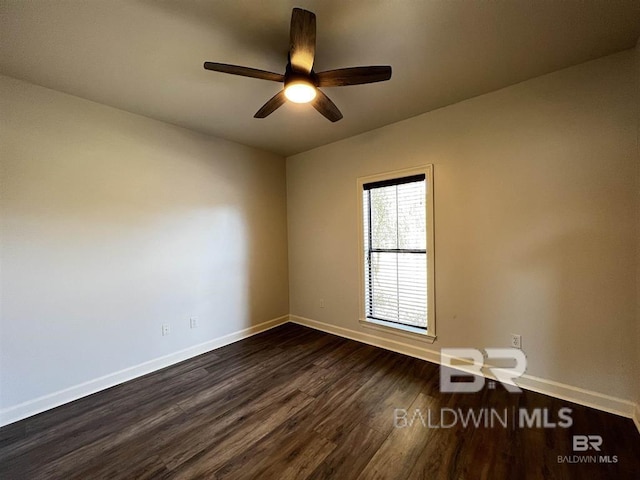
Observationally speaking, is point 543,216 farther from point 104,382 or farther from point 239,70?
point 104,382

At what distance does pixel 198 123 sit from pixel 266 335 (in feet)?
9.13

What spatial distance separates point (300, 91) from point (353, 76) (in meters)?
0.35

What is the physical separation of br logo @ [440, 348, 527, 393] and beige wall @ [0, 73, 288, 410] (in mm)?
2472

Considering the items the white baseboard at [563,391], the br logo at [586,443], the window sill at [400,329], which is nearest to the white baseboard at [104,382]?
the window sill at [400,329]

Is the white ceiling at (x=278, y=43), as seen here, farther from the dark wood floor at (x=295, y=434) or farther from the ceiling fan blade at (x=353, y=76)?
the dark wood floor at (x=295, y=434)

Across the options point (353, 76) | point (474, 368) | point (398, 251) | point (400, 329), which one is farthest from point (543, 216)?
point (353, 76)

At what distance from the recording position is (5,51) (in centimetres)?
172

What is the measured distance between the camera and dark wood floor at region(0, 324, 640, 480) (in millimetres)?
1518

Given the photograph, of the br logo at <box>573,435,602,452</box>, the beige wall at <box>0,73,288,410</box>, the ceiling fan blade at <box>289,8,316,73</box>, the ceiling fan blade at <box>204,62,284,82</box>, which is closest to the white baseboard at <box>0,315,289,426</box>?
the beige wall at <box>0,73,288,410</box>

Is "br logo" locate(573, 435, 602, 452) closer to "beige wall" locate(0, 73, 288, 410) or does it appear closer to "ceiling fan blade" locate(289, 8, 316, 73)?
"ceiling fan blade" locate(289, 8, 316, 73)

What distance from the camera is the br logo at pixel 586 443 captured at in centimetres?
162

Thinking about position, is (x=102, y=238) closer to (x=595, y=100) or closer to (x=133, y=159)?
(x=133, y=159)

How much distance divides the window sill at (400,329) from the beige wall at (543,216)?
3.9 inches

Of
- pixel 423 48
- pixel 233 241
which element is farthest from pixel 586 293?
pixel 233 241
